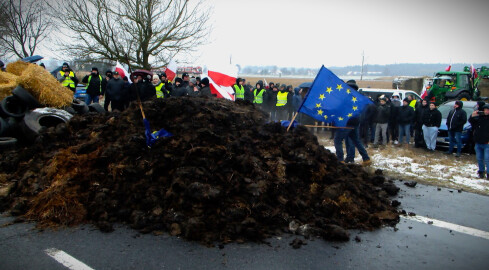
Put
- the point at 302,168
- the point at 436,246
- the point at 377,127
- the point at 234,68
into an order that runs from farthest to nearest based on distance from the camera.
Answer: the point at 377,127 → the point at 234,68 → the point at 302,168 → the point at 436,246

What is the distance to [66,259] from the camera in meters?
4.20

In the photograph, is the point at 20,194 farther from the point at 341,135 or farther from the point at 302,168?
the point at 341,135

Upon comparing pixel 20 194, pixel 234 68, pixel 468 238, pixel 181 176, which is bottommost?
pixel 468 238

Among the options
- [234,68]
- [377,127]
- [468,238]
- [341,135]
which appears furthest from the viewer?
[377,127]

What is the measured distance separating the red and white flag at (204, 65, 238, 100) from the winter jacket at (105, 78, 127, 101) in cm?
298

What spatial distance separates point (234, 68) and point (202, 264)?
8583mm

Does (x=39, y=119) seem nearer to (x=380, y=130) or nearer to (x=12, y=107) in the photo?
(x=12, y=107)

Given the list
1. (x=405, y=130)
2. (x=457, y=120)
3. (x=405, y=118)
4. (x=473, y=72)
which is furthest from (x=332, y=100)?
(x=473, y=72)

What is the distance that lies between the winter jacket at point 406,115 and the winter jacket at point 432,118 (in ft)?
2.41

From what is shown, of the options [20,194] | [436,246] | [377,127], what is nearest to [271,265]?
[436,246]

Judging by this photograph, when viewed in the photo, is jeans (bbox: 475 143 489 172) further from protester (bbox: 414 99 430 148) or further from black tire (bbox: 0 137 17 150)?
black tire (bbox: 0 137 17 150)

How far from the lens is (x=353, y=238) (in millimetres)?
5090

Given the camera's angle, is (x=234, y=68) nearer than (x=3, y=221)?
No

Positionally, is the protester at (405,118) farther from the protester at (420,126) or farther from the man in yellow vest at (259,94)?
the man in yellow vest at (259,94)
